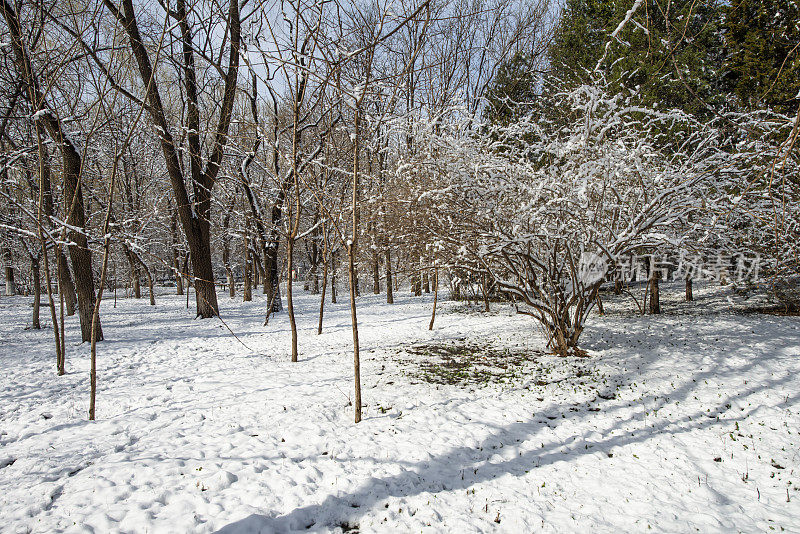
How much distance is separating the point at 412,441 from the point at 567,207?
5.43 m

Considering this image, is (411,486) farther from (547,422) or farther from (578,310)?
(578,310)

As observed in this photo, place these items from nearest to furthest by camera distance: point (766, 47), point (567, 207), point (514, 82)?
point (567, 207) < point (766, 47) < point (514, 82)

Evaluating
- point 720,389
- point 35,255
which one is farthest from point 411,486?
point 35,255

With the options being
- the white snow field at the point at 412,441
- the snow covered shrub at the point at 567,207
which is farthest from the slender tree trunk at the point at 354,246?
the snow covered shrub at the point at 567,207

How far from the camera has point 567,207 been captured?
24.8 feet

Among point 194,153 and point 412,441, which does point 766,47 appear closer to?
point 412,441

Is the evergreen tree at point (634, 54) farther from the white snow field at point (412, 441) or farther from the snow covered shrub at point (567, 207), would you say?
the white snow field at point (412, 441)

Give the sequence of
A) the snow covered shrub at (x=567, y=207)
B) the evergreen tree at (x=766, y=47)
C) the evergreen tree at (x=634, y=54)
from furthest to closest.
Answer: the evergreen tree at (x=634, y=54) → the evergreen tree at (x=766, y=47) → the snow covered shrub at (x=567, y=207)

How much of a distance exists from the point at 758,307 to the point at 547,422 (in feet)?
40.4

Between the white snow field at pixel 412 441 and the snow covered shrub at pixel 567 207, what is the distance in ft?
5.20

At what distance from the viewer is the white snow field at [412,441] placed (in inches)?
129

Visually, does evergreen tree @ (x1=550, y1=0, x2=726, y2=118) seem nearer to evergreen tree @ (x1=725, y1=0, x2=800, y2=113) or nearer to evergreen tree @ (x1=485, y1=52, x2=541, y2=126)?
evergreen tree @ (x1=725, y1=0, x2=800, y2=113)

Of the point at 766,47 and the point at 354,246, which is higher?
the point at 766,47

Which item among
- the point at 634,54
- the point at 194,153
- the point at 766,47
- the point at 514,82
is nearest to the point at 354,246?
the point at 194,153
